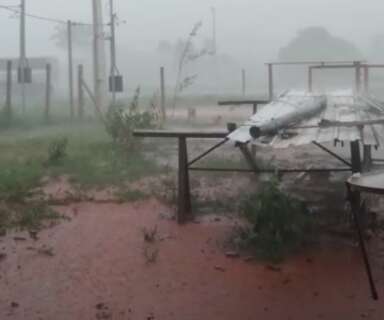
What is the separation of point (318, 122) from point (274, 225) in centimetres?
101

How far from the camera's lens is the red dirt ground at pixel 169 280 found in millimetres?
4254

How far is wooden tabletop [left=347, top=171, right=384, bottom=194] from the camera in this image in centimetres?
316

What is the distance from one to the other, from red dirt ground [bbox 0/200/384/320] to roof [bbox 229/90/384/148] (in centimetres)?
99

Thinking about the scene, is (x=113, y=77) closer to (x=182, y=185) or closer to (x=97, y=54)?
(x=97, y=54)

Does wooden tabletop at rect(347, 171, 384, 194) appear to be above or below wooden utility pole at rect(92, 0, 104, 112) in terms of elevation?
below

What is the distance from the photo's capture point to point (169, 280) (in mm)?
4820

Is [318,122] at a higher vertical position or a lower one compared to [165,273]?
higher

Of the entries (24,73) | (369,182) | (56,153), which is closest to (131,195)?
(56,153)

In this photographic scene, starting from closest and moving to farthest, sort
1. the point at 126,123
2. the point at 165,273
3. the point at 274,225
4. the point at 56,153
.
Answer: the point at 165,273
the point at 274,225
the point at 56,153
the point at 126,123

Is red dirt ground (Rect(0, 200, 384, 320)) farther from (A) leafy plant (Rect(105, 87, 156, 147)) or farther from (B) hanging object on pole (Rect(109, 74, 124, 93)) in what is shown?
(B) hanging object on pole (Rect(109, 74, 124, 93))

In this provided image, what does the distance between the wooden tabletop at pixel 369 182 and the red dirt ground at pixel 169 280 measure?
113cm

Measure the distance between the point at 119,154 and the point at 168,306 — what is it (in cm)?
565

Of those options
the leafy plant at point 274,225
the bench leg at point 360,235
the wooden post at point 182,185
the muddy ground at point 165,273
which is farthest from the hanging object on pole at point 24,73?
the bench leg at point 360,235

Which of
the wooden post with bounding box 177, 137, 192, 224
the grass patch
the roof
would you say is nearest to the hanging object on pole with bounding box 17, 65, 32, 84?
the grass patch
